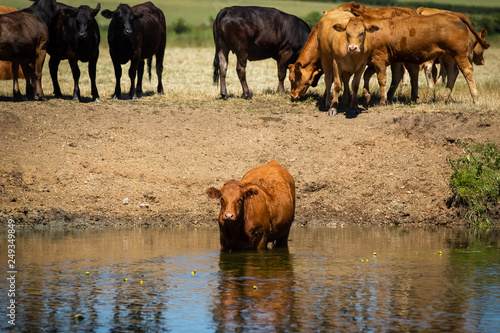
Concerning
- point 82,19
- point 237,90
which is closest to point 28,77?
point 82,19

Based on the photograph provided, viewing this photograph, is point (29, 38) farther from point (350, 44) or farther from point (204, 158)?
point (350, 44)

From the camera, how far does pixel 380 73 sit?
16.7 metres

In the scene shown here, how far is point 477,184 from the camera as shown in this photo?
43.3 feet

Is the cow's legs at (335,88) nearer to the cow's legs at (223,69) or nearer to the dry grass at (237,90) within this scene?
the dry grass at (237,90)

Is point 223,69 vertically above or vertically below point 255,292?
above

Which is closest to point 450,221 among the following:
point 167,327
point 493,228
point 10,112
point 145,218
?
point 493,228

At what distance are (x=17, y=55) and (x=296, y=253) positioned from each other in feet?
28.5

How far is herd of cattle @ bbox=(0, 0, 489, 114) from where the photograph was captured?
637 inches

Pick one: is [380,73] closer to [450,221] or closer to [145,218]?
[450,221]

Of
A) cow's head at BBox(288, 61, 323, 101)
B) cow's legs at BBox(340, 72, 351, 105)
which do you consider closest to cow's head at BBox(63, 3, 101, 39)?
cow's head at BBox(288, 61, 323, 101)

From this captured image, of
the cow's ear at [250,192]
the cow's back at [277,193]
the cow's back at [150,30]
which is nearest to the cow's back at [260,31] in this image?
the cow's back at [150,30]

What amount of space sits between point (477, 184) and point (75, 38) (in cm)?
912

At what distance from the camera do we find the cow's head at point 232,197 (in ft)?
32.3

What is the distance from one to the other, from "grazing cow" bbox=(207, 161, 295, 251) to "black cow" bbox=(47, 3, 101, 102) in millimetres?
7207
